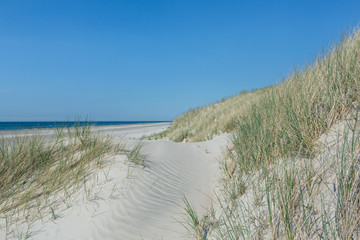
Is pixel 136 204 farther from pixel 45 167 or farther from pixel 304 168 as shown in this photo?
pixel 304 168

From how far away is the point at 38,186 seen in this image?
3363mm

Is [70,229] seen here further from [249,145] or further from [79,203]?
[249,145]

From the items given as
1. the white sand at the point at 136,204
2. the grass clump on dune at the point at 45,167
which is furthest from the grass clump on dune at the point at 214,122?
the grass clump on dune at the point at 45,167

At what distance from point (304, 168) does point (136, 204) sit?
2125 millimetres

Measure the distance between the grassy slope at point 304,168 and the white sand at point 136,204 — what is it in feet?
2.09

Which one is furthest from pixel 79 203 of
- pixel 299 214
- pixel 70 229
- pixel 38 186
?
pixel 299 214

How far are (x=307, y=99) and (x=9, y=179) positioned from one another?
4480 millimetres

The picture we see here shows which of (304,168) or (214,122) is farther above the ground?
(214,122)

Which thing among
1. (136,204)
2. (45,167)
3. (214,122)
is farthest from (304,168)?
(214,122)

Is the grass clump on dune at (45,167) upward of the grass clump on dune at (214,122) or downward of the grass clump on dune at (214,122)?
downward

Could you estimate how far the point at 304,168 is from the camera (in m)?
2.40

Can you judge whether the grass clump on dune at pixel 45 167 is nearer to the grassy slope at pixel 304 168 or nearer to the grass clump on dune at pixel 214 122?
the grassy slope at pixel 304 168

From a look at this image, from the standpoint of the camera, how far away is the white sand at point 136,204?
104 inches

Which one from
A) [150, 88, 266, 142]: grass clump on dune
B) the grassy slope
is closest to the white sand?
the grassy slope
